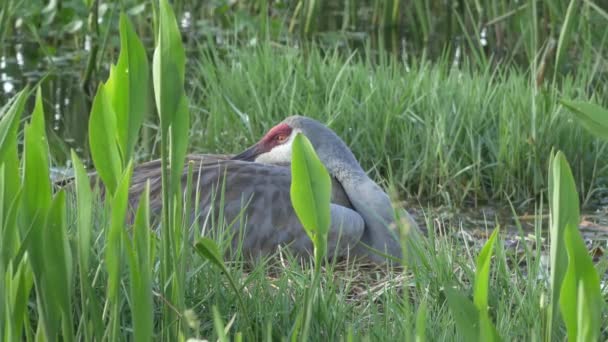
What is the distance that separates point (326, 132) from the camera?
14.2ft

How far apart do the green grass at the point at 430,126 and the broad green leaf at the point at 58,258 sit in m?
2.97

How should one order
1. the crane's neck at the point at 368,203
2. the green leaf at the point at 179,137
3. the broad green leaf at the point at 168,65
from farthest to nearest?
the crane's neck at the point at 368,203
the green leaf at the point at 179,137
the broad green leaf at the point at 168,65

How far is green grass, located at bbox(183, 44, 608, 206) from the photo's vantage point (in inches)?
195

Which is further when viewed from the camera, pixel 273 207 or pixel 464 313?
pixel 273 207

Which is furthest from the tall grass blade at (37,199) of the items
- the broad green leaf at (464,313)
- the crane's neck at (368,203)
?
the crane's neck at (368,203)

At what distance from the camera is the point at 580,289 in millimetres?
1612

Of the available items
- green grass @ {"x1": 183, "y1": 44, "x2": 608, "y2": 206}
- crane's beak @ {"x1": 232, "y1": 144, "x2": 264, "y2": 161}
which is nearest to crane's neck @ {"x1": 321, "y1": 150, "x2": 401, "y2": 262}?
crane's beak @ {"x1": 232, "y1": 144, "x2": 264, "y2": 161}

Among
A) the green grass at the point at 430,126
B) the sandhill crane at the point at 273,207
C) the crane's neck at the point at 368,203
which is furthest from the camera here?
the green grass at the point at 430,126

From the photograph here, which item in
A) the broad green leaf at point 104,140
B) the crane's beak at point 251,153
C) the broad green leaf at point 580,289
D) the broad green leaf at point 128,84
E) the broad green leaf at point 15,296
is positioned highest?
the broad green leaf at point 128,84

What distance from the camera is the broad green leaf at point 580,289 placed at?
5.37ft

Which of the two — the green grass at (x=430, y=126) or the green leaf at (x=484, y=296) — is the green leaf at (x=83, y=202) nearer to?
the green leaf at (x=484, y=296)

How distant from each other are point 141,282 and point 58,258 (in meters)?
0.13

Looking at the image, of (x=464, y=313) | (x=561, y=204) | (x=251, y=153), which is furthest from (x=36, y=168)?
(x=251, y=153)

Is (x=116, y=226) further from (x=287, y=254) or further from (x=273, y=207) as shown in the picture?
(x=273, y=207)
